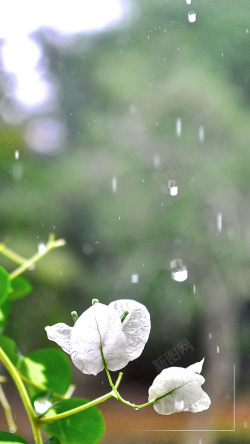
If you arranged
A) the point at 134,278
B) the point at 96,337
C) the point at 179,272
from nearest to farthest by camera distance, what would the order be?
the point at 96,337 < the point at 179,272 < the point at 134,278

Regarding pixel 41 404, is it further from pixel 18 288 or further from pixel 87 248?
pixel 87 248

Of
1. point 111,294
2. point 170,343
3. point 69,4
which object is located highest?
point 69,4

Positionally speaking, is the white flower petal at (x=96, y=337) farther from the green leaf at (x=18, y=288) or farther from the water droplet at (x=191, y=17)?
the water droplet at (x=191, y=17)

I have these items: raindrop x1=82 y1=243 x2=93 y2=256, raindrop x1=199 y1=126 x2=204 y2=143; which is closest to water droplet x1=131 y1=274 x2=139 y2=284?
raindrop x1=82 y1=243 x2=93 y2=256

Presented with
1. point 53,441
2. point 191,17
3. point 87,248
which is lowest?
point 53,441

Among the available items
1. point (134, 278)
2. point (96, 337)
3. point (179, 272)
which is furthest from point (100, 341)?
point (134, 278)

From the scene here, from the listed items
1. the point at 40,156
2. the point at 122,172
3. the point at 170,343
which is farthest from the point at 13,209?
the point at 170,343

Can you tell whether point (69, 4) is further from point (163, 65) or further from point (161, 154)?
point (161, 154)
